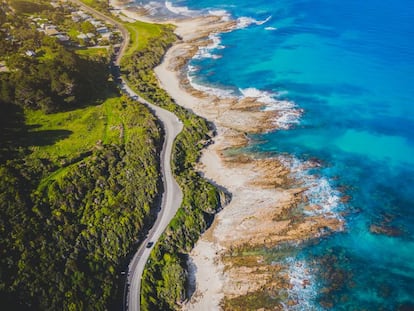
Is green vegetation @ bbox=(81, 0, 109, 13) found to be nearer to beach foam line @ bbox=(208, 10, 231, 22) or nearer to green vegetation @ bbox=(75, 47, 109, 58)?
beach foam line @ bbox=(208, 10, 231, 22)

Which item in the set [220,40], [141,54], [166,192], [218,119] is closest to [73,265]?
[166,192]

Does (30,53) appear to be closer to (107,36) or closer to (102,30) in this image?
(107,36)

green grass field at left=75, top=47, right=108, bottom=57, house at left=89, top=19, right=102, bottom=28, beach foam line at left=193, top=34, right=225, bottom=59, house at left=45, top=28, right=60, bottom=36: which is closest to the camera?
green grass field at left=75, top=47, right=108, bottom=57

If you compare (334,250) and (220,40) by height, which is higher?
(220,40)

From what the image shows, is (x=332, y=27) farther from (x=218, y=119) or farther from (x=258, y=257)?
(x=258, y=257)

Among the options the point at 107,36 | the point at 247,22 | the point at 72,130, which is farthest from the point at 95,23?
the point at 72,130

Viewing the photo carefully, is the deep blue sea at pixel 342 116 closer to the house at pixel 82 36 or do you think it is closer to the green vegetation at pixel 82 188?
the green vegetation at pixel 82 188

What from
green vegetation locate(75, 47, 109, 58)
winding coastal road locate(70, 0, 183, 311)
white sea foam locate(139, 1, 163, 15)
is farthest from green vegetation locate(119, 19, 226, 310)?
white sea foam locate(139, 1, 163, 15)
